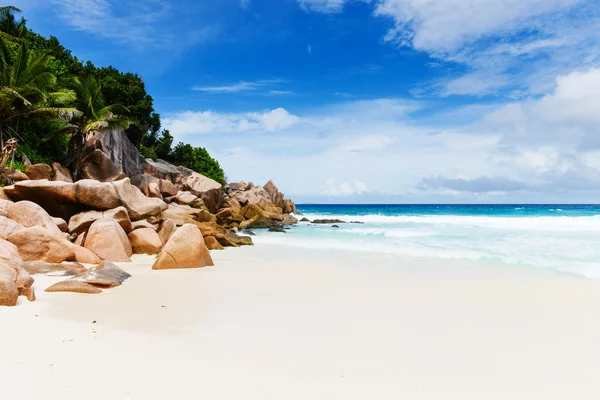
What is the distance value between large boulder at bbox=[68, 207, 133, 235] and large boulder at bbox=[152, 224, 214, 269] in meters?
3.31

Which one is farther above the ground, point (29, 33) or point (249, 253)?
point (29, 33)

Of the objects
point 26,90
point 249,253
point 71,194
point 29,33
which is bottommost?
point 249,253

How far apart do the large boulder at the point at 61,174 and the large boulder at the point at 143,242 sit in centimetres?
819

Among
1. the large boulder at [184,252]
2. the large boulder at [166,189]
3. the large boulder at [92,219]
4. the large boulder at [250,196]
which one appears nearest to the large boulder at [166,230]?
the large boulder at [92,219]

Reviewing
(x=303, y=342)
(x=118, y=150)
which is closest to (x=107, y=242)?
(x=303, y=342)

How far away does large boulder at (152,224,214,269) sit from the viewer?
9414 mm

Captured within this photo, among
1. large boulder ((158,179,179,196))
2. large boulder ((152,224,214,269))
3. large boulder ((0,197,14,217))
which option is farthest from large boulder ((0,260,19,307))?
large boulder ((158,179,179,196))

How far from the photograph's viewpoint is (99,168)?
821 inches

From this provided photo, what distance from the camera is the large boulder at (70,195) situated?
489 inches

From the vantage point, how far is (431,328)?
5211 millimetres

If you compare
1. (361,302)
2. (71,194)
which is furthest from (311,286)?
(71,194)

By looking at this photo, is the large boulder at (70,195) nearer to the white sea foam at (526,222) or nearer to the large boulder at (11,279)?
the large boulder at (11,279)

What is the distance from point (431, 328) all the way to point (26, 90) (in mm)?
19318

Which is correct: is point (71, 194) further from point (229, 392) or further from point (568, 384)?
point (568, 384)
